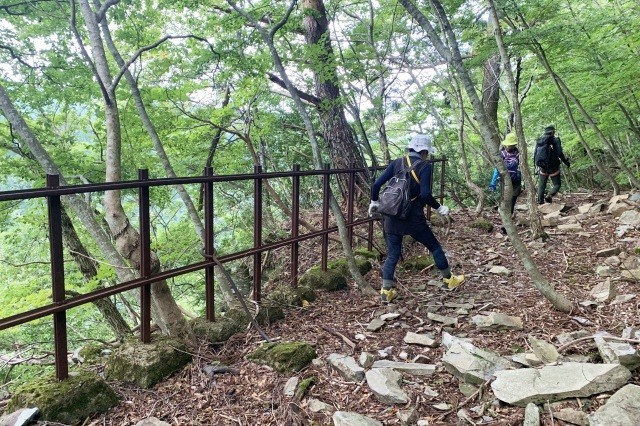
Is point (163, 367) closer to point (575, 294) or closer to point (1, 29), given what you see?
point (575, 294)

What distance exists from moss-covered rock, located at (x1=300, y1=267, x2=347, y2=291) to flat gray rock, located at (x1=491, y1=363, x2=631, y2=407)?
8.30ft

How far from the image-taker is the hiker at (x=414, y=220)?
451 cm

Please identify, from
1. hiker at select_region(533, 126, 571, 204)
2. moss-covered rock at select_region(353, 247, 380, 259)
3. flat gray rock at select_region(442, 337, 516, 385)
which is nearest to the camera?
flat gray rock at select_region(442, 337, 516, 385)

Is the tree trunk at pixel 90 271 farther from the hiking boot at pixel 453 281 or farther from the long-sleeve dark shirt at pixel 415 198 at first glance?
the hiking boot at pixel 453 281

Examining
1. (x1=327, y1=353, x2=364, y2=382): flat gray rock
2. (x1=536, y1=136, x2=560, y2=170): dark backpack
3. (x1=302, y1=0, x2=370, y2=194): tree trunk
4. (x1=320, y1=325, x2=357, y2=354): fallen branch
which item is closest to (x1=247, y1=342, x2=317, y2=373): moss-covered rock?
(x1=327, y1=353, x2=364, y2=382): flat gray rock

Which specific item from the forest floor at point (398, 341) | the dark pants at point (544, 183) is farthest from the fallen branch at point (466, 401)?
the dark pants at point (544, 183)

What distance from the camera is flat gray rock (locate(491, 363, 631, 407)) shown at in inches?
89.0

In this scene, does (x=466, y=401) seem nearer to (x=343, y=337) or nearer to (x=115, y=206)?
(x=343, y=337)

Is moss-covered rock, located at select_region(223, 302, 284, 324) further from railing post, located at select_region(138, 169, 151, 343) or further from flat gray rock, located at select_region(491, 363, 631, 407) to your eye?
flat gray rock, located at select_region(491, 363, 631, 407)

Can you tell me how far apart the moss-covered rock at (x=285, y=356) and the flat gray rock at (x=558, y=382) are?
4.24 feet

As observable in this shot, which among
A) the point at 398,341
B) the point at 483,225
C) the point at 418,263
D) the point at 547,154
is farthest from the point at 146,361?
the point at 547,154

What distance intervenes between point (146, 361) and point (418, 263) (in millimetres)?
3677

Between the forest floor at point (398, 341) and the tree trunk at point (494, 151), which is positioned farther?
the tree trunk at point (494, 151)

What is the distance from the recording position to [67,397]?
2.44m
